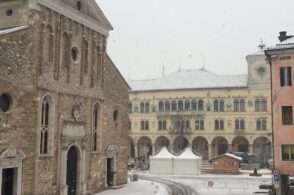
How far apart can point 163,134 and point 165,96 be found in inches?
262

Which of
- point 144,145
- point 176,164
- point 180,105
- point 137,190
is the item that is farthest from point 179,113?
point 137,190

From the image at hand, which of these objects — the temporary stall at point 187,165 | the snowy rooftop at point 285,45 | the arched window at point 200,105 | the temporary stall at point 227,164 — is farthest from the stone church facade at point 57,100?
the arched window at point 200,105

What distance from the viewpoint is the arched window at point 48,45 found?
89.2 ft

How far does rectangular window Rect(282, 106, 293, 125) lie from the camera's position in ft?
95.1

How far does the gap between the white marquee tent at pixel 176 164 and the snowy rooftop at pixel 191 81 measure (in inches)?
835

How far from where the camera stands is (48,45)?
27.5 metres

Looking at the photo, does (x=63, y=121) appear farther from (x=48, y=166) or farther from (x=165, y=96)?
(x=165, y=96)

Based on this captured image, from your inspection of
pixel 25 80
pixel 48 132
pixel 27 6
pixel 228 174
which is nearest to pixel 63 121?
pixel 48 132

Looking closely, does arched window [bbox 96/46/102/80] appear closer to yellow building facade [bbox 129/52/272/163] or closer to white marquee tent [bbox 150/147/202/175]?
white marquee tent [bbox 150/147/202/175]

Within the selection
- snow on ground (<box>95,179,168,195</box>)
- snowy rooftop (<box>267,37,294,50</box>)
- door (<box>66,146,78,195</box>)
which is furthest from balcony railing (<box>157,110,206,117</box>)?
door (<box>66,146,78,195</box>)

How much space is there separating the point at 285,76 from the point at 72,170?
51.5 feet

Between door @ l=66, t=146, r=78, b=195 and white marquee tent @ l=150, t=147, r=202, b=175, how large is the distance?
24640 mm

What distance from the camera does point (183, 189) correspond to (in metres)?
38.0

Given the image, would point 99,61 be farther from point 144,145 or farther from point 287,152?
point 144,145
